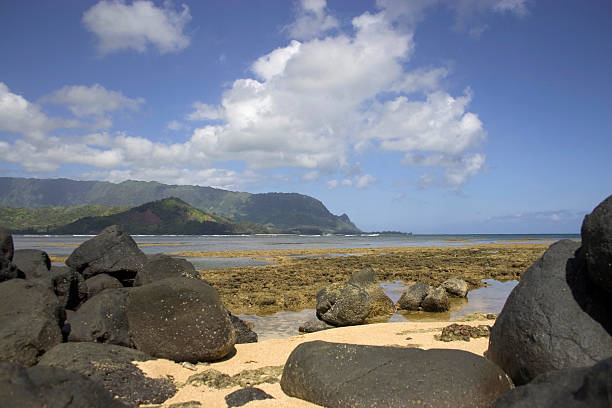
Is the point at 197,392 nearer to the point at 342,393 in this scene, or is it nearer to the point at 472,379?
the point at 342,393

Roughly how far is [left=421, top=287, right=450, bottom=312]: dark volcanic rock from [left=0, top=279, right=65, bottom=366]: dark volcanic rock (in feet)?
40.6

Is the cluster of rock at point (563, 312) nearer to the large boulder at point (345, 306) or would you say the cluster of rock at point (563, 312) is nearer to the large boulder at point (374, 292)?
the large boulder at point (345, 306)

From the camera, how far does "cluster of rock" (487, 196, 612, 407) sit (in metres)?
4.95

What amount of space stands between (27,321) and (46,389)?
3795 mm

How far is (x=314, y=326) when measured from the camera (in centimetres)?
1309

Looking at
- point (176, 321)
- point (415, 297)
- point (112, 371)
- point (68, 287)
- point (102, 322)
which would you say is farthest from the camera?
point (415, 297)

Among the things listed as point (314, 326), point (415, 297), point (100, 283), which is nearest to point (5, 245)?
point (100, 283)

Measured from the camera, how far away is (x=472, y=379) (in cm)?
553

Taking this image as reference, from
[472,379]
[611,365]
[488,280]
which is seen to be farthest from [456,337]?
[488,280]

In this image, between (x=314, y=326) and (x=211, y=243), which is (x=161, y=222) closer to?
(x=211, y=243)

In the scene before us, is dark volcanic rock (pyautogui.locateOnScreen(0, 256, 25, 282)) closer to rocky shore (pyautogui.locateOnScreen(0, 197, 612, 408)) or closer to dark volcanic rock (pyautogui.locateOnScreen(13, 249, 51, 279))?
rocky shore (pyautogui.locateOnScreen(0, 197, 612, 408))

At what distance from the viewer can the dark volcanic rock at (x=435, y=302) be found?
15694 millimetres

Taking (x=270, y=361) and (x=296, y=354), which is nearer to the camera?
(x=296, y=354)

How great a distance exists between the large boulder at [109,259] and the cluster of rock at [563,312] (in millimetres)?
11031
